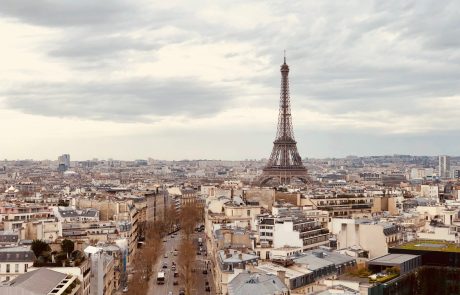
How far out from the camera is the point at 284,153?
5969 inches

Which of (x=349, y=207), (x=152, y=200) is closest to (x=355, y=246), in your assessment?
(x=349, y=207)

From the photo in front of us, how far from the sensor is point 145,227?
105 metres

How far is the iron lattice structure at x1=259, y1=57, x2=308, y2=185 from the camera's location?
14862cm

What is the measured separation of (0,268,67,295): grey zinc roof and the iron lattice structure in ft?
338

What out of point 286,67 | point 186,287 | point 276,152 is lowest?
point 186,287

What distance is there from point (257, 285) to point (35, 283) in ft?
40.7

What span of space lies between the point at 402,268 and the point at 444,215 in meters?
35.1

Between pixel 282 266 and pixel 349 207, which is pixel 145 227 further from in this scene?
pixel 282 266

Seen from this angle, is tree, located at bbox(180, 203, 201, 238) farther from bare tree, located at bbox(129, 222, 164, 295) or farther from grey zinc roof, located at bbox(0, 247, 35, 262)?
grey zinc roof, located at bbox(0, 247, 35, 262)

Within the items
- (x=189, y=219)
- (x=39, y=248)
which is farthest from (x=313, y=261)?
(x=189, y=219)

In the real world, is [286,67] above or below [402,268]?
above

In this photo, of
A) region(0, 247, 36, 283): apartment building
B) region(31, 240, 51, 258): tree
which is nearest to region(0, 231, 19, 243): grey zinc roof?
region(31, 240, 51, 258): tree

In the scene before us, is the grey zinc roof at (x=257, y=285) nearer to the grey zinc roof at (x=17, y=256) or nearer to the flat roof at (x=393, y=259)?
the flat roof at (x=393, y=259)

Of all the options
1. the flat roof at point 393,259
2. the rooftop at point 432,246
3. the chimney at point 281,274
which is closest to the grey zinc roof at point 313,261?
the chimney at point 281,274
